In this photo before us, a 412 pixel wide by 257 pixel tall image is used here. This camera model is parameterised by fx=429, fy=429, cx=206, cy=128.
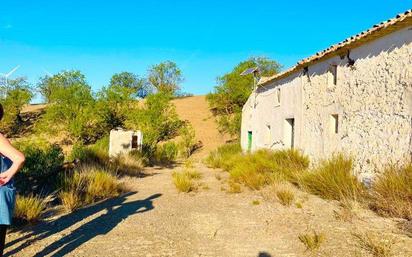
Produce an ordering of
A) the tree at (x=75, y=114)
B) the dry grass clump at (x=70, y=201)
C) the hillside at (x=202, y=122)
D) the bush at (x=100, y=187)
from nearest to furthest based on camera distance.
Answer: the dry grass clump at (x=70, y=201)
the bush at (x=100, y=187)
the tree at (x=75, y=114)
the hillside at (x=202, y=122)

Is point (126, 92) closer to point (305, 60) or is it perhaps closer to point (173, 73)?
point (305, 60)

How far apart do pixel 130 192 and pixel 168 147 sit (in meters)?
13.5

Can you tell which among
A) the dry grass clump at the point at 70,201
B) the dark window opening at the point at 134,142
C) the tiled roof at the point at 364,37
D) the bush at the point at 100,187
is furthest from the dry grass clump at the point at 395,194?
the dark window opening at the point at 134,142

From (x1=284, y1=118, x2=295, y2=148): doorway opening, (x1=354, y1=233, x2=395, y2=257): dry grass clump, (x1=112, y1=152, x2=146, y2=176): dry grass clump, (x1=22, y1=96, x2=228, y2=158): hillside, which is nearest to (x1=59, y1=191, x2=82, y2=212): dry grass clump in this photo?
(x1=354, y1=233, x2=395, y2=257): dry grass clump

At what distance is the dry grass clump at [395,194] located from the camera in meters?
7.22

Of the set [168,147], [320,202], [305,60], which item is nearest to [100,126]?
[168,147]

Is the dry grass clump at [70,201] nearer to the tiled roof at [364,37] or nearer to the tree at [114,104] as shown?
the tiled roof at [364,37]

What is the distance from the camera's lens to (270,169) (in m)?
13.0

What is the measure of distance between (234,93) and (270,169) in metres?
23.0

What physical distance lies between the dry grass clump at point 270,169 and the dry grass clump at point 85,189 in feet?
11.5

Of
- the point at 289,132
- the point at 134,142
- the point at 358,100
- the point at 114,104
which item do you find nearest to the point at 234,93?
the point at 114,104

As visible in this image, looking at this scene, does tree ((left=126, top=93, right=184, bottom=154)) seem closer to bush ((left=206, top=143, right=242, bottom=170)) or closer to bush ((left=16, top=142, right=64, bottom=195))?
bush ((left=206, top=143, right=242, bottom=170))

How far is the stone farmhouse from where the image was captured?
8586mm

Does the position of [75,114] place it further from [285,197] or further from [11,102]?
[285,197]
